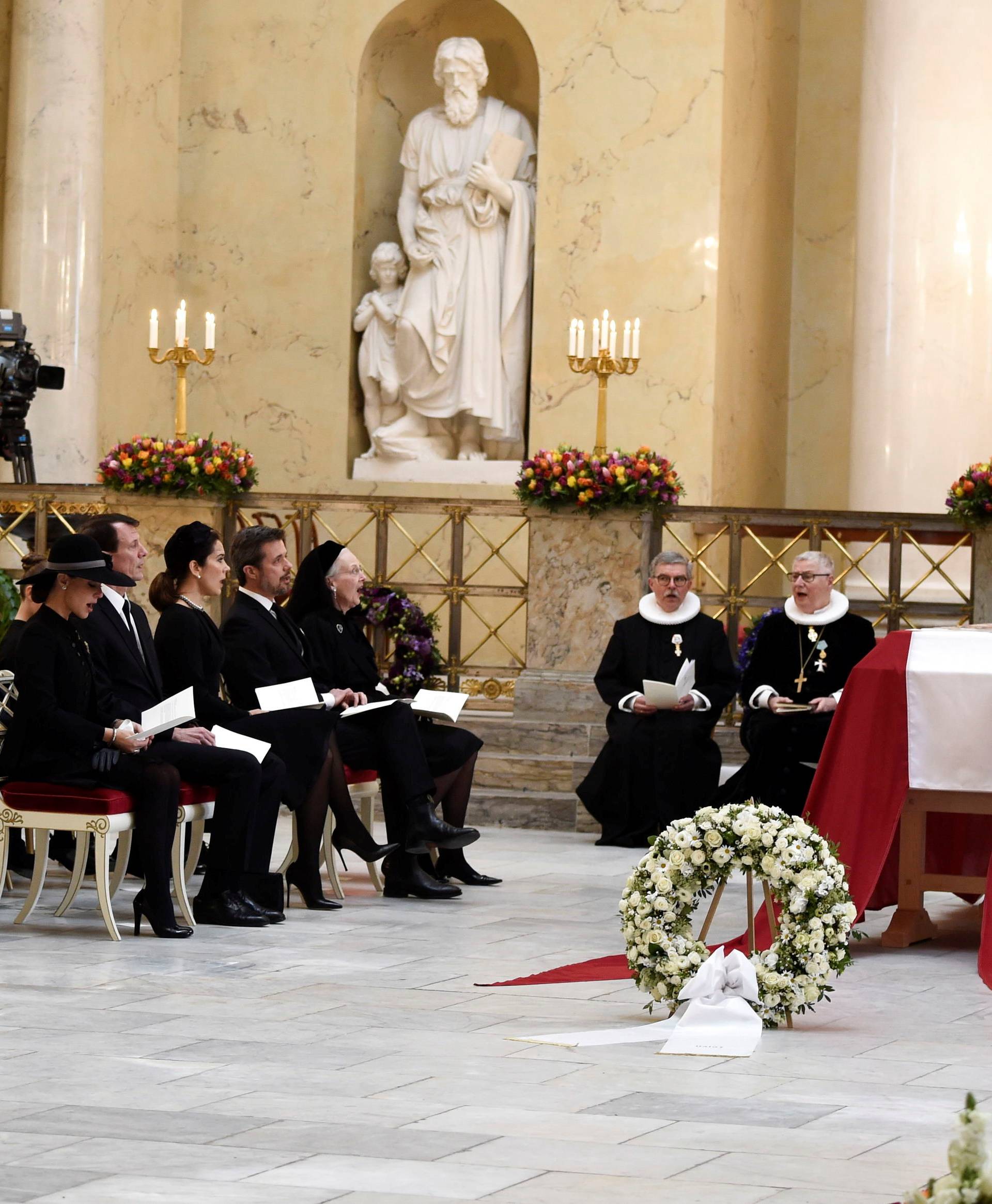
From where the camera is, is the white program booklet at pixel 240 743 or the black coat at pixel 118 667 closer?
the black coat at pixel 118 667

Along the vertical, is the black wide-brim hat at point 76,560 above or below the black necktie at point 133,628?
above

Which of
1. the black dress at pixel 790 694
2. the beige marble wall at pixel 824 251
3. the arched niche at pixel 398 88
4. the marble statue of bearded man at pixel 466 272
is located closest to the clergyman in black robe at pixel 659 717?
the black dress at pixel 790 694

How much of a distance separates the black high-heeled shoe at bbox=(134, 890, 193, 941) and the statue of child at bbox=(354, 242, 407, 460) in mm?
7983

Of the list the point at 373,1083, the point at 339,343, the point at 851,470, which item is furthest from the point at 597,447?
the point at 373,1083

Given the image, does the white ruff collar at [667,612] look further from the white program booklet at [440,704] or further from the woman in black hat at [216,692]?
the woman in black hat at [216,692]

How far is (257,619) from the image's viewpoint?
7.95 metres

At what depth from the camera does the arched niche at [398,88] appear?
15.0 meters

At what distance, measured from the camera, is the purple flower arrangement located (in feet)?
36.8

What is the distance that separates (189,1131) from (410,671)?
697cm

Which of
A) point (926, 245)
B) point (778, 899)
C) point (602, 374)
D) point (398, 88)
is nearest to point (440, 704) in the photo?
point (778, 899)

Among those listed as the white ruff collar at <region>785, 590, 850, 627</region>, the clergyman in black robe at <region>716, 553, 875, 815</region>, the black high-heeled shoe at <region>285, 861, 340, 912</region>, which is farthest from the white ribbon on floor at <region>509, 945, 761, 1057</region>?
the white ruff collar at <region>785, 590, 850, 627</region>

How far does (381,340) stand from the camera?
14.8m

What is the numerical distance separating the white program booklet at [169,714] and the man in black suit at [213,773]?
0.56 ft

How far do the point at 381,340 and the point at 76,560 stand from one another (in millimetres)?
8061
